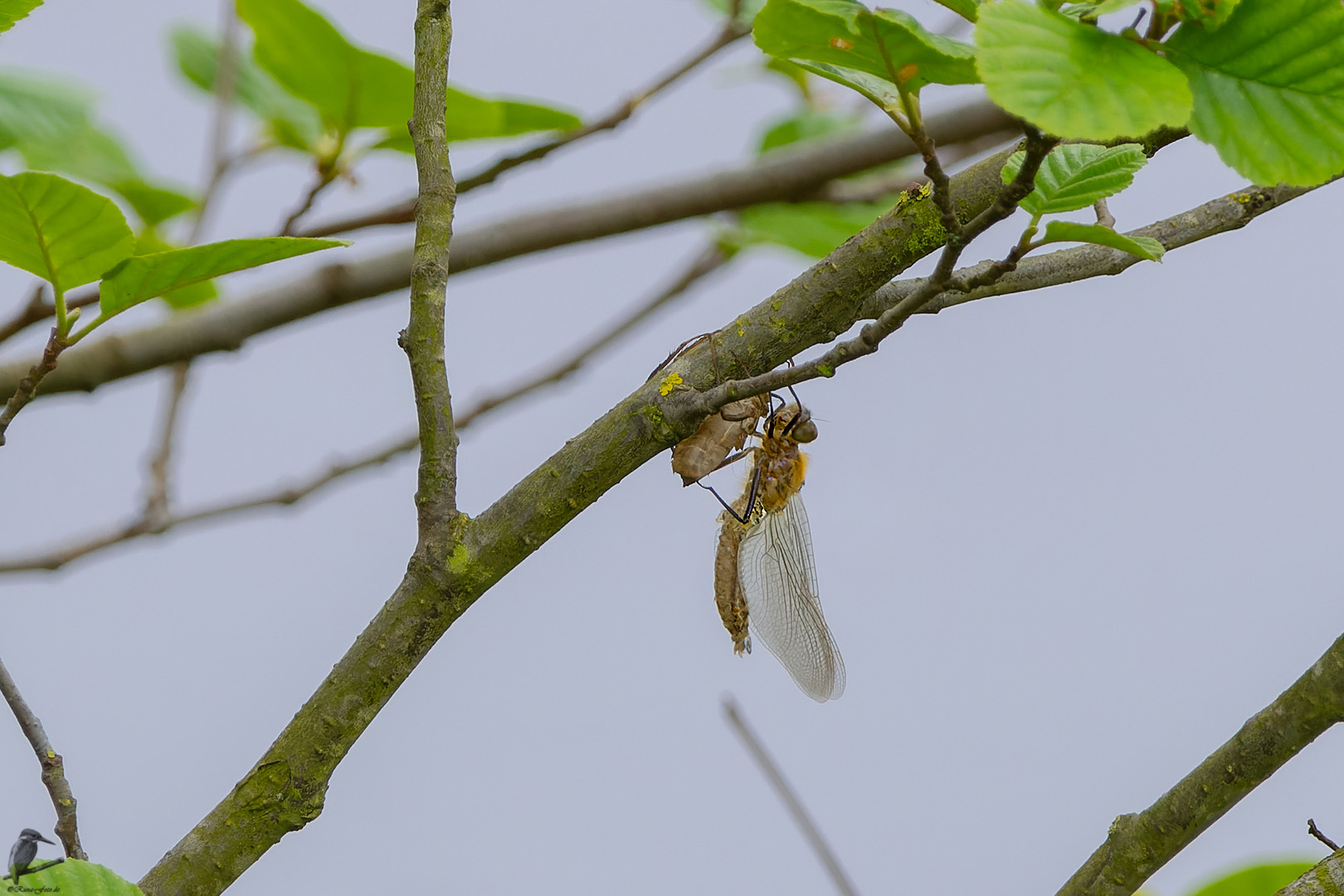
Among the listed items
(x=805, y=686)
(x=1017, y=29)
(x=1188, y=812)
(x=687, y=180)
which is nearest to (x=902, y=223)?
(x=1017, y=29)

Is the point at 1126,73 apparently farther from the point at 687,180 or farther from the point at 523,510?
the point at 687,180

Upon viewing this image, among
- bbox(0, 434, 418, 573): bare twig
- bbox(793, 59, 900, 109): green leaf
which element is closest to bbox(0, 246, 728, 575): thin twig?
bbox(0, 434, 418, 573): bare twig

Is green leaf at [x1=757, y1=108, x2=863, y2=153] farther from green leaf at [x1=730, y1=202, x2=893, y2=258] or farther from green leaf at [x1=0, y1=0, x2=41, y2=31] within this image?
green leaf at [x1=0, y1=0, x2=41, y2=31]

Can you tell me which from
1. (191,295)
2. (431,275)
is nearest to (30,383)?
(431,275)

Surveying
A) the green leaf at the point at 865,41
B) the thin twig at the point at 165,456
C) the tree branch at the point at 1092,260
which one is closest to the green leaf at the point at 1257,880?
the tree branch at the point at 1092,260

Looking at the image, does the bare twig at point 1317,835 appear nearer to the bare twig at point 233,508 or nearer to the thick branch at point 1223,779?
the thick branch at point 1223,779
